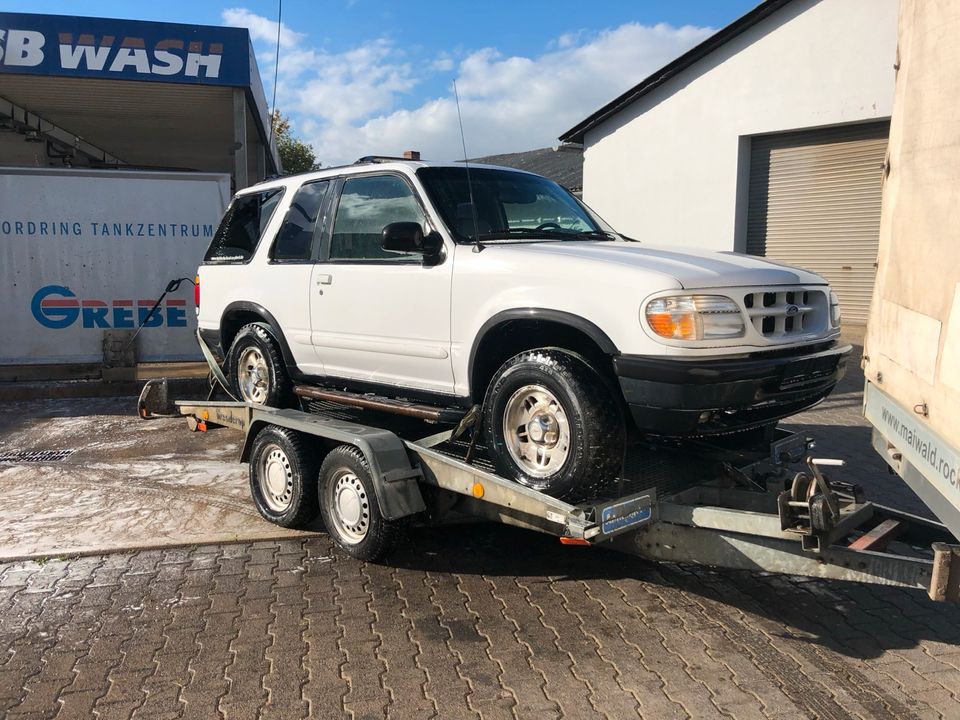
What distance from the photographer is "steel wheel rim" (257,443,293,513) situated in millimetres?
5250

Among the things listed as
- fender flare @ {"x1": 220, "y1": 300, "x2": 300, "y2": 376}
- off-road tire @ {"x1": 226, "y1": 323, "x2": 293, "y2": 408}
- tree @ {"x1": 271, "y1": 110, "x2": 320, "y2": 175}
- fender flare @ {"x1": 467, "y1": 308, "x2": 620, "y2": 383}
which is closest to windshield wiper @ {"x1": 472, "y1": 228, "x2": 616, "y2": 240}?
fender flare @ {"x1": 467, "y1": 308, "x2": 620, "y2": 383}

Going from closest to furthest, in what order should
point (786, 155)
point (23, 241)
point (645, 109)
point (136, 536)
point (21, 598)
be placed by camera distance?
point (21, 598) < point (136, 536) < point (23, 241) < point (786, 155) < point (645, 109)

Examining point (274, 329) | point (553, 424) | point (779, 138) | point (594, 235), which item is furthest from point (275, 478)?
point (779, 138)

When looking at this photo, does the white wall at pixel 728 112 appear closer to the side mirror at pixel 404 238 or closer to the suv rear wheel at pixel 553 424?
the side mirror at pixel 404 238

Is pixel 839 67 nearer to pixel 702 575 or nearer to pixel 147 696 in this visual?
pixel 702 575

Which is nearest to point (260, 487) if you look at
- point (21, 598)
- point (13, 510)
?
point (21, 598)

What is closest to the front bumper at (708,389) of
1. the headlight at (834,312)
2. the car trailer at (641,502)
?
the car trailer at (641,502)

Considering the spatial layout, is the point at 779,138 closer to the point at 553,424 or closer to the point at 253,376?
the point at 253,376

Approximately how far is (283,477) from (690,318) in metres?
2.99

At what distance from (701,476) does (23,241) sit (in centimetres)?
939

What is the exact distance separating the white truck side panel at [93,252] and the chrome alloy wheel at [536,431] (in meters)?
7.70

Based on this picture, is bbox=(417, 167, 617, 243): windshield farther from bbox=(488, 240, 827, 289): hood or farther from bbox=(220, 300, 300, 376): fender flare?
bbox=(220, 300, 300, 376): fender flare

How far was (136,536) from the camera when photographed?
529cm

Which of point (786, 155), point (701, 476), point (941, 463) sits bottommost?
point (701, 476)
